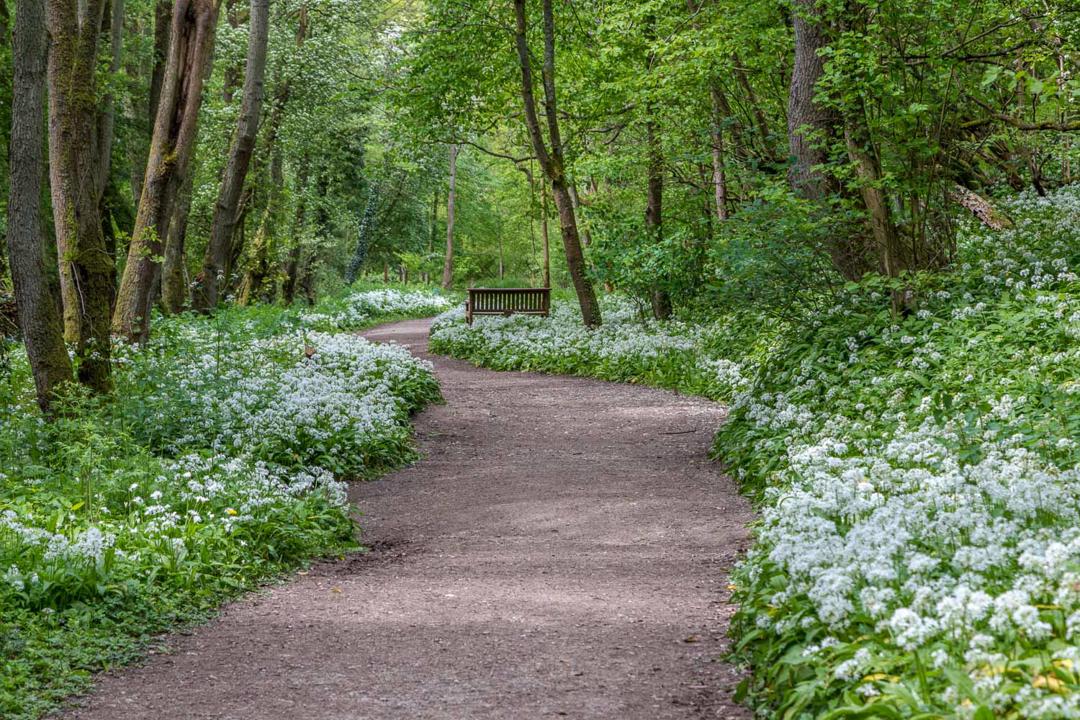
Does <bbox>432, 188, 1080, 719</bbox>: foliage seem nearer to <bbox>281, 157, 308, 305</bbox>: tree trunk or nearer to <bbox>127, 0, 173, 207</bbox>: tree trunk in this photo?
<bbox>127, 0, 173, 207</bbox>: tree trunk

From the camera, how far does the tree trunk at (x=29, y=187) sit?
8.19 meters

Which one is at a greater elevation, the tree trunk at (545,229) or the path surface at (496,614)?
the tree trunk at (545,229)

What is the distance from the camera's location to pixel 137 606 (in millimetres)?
5230

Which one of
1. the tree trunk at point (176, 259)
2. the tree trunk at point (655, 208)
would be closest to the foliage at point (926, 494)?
the tree trunk at point (655, 208)

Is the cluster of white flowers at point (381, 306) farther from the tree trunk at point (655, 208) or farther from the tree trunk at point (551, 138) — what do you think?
the tree trunk at point (655, 208)

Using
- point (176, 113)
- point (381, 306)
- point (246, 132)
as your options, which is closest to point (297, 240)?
point (381, 306)

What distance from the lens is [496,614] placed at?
5410 mm

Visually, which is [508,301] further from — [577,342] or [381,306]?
[381,306]

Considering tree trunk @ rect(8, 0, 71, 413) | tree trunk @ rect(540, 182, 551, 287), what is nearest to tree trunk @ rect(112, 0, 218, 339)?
tree trunk @ rect(8, 0, 71, 413)

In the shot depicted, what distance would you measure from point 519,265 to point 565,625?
2273 inches

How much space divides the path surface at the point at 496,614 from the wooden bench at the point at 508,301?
1378 centimetres

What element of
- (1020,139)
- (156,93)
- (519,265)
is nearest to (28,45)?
(156,93)

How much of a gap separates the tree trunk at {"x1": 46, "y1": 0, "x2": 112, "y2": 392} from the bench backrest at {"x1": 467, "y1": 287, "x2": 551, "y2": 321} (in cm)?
1425

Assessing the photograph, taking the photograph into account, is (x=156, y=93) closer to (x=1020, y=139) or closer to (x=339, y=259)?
(x=1020, y=139)
